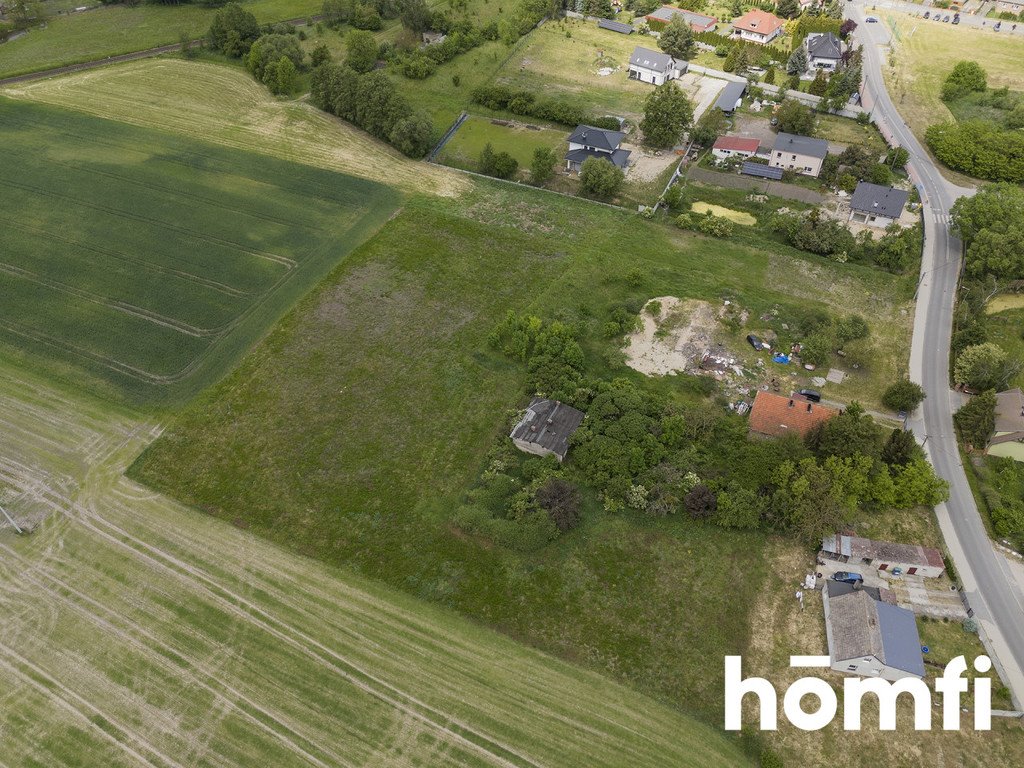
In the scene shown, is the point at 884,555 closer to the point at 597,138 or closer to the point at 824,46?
the point at 597,138

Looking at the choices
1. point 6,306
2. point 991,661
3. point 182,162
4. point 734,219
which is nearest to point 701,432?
point 991,661

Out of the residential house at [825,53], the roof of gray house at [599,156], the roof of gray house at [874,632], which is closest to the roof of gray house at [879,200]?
the roof of gray house at [599,156]

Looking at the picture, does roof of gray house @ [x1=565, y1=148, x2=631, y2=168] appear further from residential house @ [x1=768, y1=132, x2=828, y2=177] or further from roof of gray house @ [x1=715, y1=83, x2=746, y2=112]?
roof of gray house @ [x1=715, y1=83, x2=746, y2=112]

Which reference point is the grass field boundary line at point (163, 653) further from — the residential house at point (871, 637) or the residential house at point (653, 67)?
the residential house at point (653, 67)

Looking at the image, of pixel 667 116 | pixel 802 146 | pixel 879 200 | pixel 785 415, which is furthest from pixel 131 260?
pixel 879 200

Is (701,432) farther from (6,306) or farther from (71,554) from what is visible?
(6,306)

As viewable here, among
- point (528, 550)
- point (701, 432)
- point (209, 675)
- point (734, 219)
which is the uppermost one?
point (734, 219)

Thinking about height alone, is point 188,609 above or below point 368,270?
below
